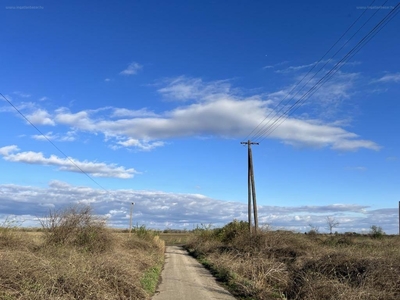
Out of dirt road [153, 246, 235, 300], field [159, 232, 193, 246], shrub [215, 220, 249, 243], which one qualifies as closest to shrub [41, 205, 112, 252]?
dirt road [153, 246, 235, 300]

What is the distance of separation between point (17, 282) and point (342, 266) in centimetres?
1164

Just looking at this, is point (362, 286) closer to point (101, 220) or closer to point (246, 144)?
point (101, 220)

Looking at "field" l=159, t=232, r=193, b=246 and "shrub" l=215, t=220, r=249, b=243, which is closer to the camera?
"shrub" l=215, t=220, r=249, b=243

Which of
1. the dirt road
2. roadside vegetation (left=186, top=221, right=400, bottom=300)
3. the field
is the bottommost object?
the dirt road

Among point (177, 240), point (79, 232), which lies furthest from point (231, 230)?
point (177, 240)

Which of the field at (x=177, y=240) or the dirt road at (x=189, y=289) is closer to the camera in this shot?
the dirt road at (x=189, y=289)

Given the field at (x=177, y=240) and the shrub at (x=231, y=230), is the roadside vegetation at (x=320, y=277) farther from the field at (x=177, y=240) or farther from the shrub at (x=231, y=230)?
the field at (x=177, y=240)

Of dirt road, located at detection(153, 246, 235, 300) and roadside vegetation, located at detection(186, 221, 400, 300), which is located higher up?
roadside vegetation, located at detection(186, 221, 400, 300)

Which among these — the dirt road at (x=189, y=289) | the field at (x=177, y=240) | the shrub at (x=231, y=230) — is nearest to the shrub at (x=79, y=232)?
the dirt road at (x=189, y=289)

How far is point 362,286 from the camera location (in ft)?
39.3

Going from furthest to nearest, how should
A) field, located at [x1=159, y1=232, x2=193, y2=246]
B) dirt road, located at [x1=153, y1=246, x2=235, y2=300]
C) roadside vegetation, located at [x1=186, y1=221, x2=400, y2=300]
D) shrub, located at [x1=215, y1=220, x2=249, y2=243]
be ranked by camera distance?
field, located at [x1=159, y1=232, x2=193, y2=246]
shrub, located at [x1=215, y1=220, x2=249, y2=243]
dirt road, located at [x1=153, y1=246, x2=235, y2=300]
roadside vegetation, located at [x1=186, y1=221, x2=400, y2=300]

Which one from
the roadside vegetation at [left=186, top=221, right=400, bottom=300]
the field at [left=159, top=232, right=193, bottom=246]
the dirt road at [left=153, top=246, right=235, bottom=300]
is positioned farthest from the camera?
the field at [left=159, top=232, right=193, bottom=246]

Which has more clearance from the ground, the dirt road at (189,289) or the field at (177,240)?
the field at (177,240)

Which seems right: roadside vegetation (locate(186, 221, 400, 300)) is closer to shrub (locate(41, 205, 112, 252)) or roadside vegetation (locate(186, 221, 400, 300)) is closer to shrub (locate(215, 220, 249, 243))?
shrub (locate(41, 205, 112, 252))
